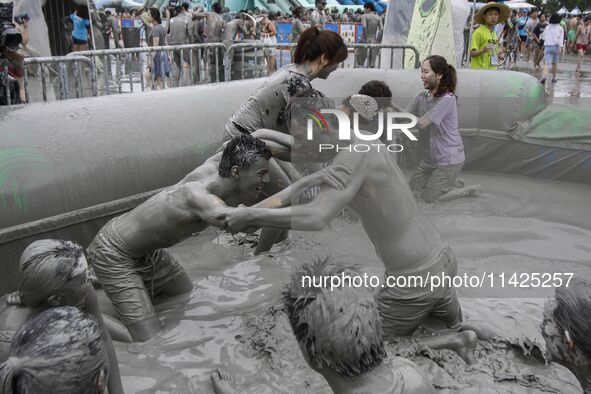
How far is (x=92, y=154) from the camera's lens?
4.61 meters

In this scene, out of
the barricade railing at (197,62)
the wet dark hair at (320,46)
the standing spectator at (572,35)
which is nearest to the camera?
the wet dark hair at (320,46)

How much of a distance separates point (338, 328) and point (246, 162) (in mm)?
1797

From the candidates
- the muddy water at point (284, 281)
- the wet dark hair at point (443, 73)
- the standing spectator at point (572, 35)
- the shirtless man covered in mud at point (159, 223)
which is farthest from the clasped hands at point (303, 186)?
the standing spectator at point (572, 35)

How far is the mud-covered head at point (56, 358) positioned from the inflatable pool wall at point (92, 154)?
2794 mm

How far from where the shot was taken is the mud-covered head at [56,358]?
1483 millimetres

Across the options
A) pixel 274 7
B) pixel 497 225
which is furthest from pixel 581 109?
pixel 274 7

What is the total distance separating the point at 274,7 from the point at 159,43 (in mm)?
17254

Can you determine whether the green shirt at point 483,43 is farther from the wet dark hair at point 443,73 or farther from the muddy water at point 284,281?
the wet dark hair at point 443,73

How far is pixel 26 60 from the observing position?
5.10m

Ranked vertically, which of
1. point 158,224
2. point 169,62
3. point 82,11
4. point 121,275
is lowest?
point 121,275

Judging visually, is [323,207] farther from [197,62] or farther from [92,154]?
[197,62]

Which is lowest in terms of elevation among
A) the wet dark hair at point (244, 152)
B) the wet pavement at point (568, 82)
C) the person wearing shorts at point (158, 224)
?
the wet pavement at point (568, 82)

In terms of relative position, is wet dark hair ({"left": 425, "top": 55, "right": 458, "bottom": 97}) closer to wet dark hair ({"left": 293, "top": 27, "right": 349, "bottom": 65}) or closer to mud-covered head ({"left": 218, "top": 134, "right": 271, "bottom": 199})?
wet dark hair ({"left": 293, "top": 27, "right": 349, "bottom": 65})

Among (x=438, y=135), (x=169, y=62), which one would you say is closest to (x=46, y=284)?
(x=438, y=135)
